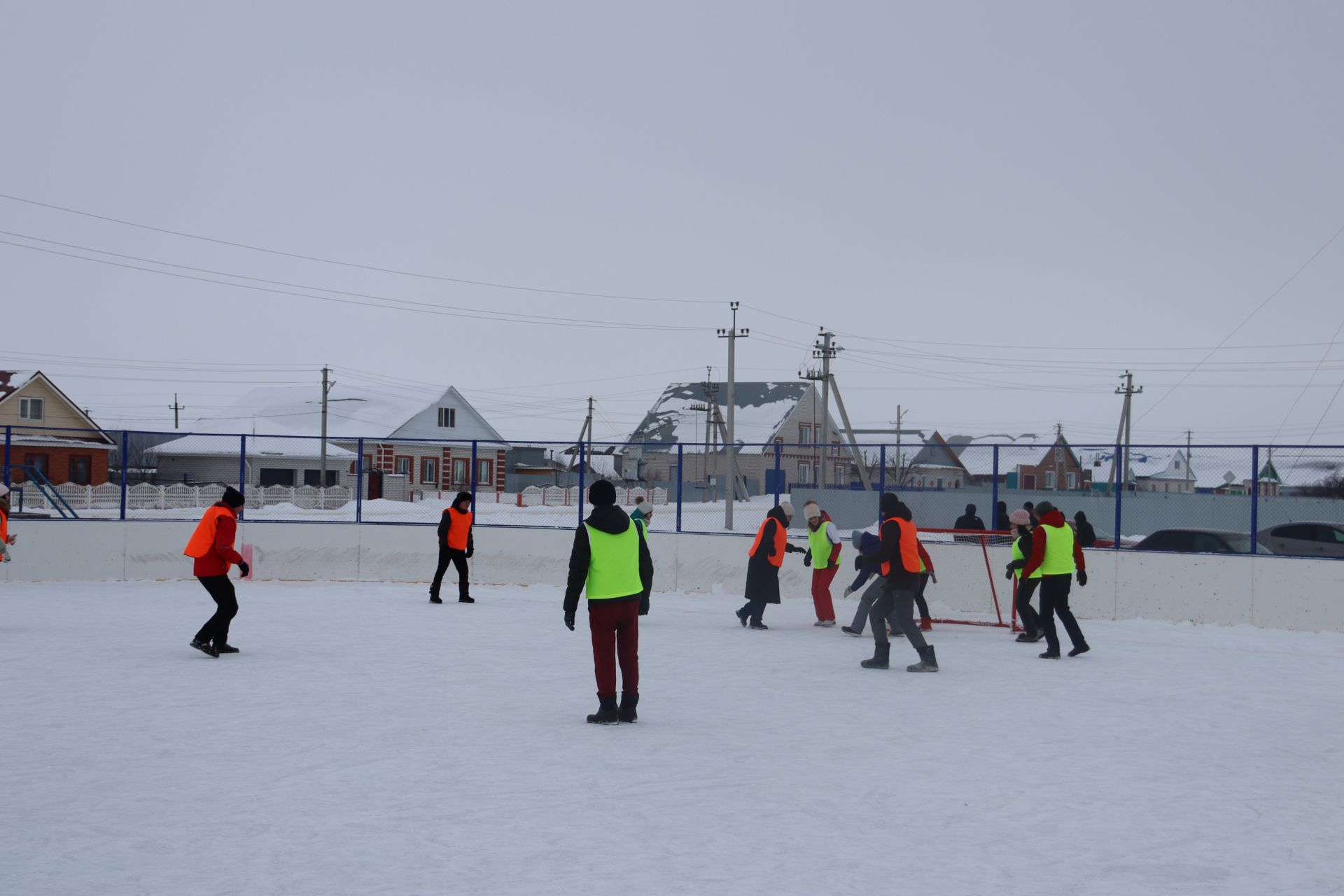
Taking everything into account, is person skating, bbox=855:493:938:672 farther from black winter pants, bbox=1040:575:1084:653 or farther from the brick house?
the brick house

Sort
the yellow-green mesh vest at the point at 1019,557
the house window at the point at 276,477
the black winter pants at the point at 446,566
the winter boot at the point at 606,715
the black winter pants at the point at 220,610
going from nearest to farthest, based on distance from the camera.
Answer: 1. the winter boot at the point at 606,715
2. the black winter pants at the point at 220,610
3. the yellow-green mesh vest at the point at 1019,557
4. the black winter pants at the point at 446,566
5. the house window at the point at 276,477

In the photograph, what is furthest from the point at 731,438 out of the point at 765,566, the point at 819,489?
the point at 765,566

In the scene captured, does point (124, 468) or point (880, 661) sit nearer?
point (880, 661)

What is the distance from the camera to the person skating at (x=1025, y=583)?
12734 millimetres

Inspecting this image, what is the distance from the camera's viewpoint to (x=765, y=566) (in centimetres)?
1407

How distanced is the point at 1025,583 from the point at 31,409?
46.2 meters

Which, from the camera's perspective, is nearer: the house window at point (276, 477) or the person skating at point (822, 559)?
the person skating at point (822, 559)

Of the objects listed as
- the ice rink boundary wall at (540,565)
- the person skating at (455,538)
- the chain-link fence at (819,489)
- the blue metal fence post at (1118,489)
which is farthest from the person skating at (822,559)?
the person skating at (455,538)

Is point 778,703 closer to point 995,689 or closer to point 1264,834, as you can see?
point 995,689

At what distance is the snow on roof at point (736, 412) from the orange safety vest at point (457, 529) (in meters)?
48.8

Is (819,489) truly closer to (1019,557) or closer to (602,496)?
(1019,557)

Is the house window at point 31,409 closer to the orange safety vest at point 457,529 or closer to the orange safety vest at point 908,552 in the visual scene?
the orange safety vest at point 457,529

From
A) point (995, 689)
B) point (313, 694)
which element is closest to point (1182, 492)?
point (995, 689)


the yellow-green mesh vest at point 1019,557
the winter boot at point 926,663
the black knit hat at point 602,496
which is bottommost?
the winter boot at point 926,663
